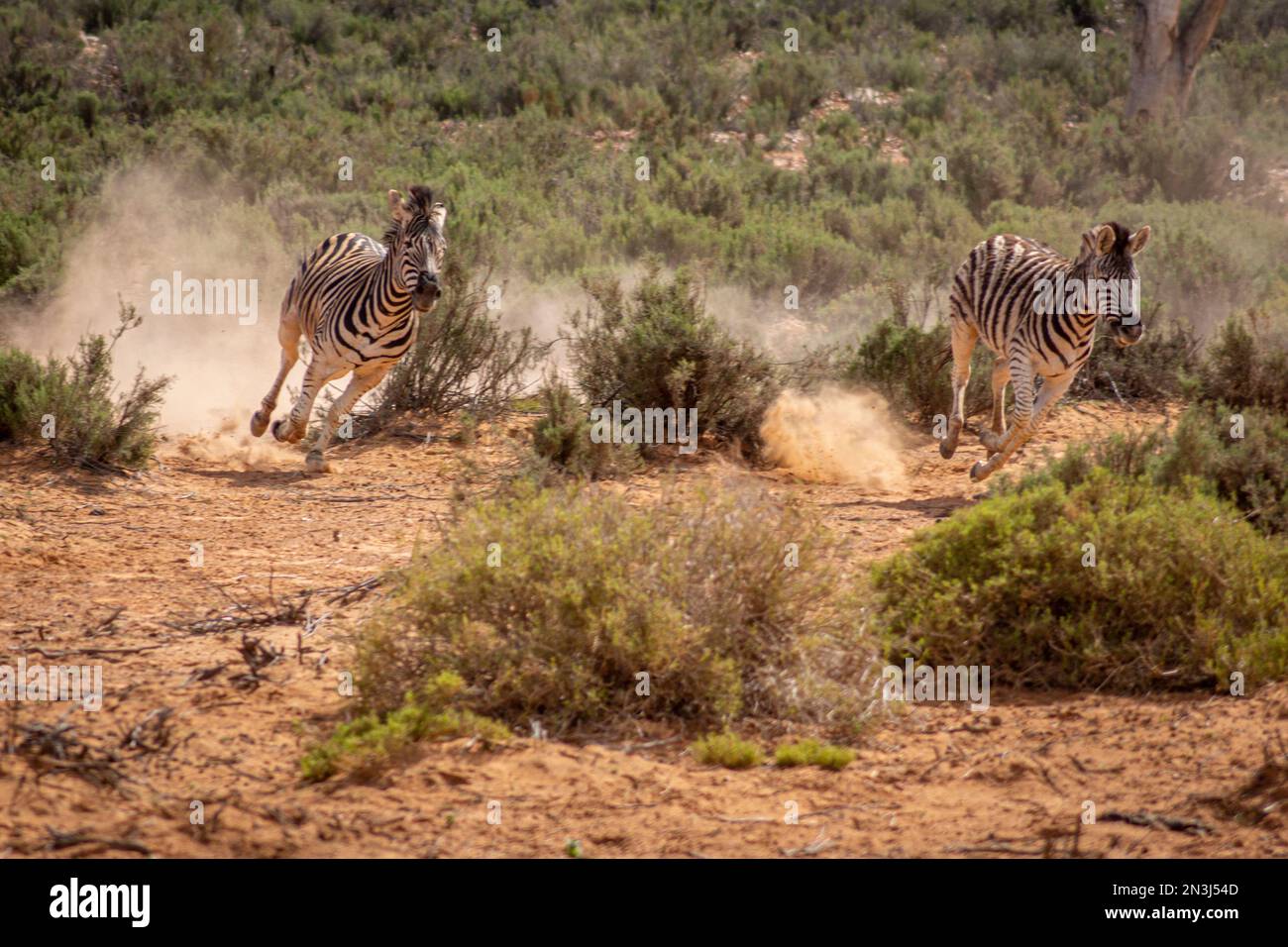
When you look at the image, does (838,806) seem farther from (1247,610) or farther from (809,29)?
(809,29)

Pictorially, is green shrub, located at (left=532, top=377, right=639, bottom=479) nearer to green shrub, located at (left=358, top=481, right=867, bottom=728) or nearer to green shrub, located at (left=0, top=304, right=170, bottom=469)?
green shrub, located at (left=0, top=304, right=170, bottom=469)

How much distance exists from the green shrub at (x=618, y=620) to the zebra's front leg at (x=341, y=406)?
459 cm

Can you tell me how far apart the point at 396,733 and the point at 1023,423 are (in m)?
6.26

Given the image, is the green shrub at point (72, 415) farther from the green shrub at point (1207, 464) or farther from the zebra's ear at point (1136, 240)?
the zebra's ear at point (1136, 240)

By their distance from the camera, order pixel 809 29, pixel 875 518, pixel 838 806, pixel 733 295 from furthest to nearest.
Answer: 1. pixel 809 29
2. pixel 733 295
3. pixel 875 518
4. pixel 838 806

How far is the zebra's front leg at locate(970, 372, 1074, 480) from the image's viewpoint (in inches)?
377

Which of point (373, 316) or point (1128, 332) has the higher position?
point (373, 316)

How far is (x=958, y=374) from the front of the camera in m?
10.8

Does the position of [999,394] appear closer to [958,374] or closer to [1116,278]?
[958,374]

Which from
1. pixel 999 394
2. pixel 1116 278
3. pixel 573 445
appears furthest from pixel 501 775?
pixel 999 394

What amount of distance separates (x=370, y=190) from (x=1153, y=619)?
14.8 meters

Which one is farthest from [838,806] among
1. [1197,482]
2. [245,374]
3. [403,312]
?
[245,374]

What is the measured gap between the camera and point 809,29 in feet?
94.5

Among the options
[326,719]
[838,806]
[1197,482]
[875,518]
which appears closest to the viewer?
[838,806]
